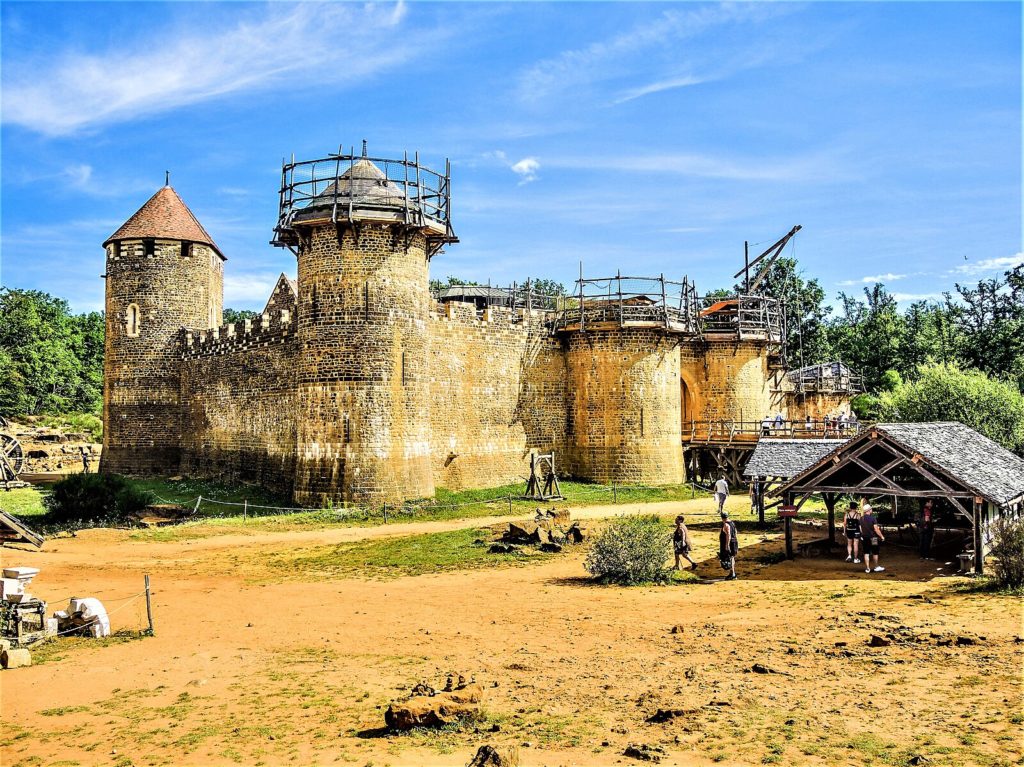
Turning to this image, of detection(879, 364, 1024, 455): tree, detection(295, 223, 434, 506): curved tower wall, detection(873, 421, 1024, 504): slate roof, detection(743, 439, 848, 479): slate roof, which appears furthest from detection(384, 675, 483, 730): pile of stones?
detection(879, 364, 1024, 455): tree

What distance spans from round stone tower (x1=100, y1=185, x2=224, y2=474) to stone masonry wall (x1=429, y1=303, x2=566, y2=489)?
12.8m

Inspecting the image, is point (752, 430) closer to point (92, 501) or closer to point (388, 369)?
point (388, 369)

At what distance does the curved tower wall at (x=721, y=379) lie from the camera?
34.1 metres

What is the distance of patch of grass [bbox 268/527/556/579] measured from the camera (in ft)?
55.0

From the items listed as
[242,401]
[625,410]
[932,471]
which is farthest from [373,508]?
[932,471]

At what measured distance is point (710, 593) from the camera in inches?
556

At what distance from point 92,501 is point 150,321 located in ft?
36.1

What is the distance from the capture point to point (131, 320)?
109 feet

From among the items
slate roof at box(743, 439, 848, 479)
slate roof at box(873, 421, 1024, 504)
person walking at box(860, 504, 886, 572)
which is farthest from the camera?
slate roof at box(743, 439, 848, 479)

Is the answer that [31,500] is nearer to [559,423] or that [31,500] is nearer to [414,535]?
[414,535]

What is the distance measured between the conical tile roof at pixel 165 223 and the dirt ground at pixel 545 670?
20.3 metres

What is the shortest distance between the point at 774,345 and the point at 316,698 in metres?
31.6

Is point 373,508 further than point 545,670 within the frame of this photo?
Yes

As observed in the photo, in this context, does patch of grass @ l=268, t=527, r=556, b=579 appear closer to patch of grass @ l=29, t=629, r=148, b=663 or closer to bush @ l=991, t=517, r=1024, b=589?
patch of grass @ l=29, t=629, r=148, b=663
